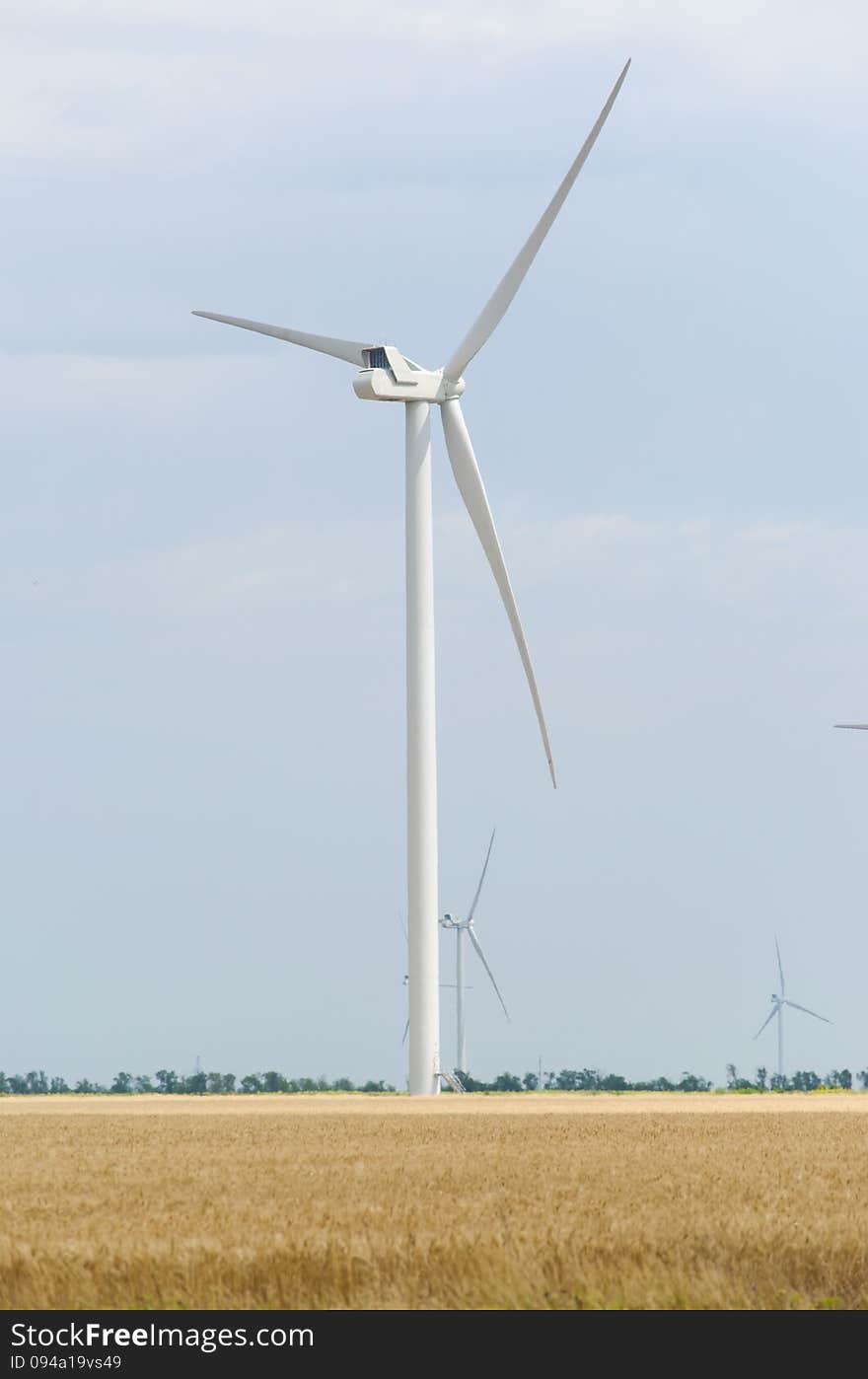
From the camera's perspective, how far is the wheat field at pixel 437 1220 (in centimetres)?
1870

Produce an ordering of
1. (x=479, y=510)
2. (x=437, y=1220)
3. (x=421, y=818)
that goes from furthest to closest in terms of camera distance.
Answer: (x=479, y=510) → (x=421, y=818) → (x=437, y=1220)

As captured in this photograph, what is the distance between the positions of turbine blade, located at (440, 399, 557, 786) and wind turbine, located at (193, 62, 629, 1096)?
36 mm

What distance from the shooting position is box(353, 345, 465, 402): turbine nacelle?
264 feet

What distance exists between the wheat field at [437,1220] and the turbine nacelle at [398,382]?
40963 mm

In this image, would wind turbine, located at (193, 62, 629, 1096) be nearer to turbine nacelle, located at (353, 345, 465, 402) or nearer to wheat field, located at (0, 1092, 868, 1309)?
turbine nacelle, located at (353, 345, 465, 402)

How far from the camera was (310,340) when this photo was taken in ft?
275

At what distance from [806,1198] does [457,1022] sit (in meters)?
77.2

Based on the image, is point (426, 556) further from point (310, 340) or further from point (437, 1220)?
point (437, 1220)

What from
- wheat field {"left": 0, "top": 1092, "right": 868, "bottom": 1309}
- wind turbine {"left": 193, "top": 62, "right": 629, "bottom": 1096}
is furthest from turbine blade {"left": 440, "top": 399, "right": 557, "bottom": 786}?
wheat field {"left": 0, "top": 1092, "right": 868, "bottom": 1309}

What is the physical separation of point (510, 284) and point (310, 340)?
9.06m

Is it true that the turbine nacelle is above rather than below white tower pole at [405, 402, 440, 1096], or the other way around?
above

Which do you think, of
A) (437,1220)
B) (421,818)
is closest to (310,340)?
(421,818)

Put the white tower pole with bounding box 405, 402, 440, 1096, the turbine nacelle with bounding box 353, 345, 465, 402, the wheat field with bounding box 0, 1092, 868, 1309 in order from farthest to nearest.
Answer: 1. the turbine nacelle with bounding box 353, 345, 465, 402
2. the white tower pole with bounding box 405, 402, 440, 1096
3. the wheat field with bounding box 0, 1092, 868, 1309
